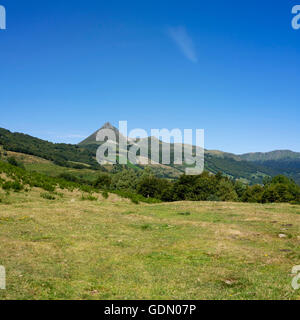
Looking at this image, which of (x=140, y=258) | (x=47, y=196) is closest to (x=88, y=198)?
(x=47, y=196)

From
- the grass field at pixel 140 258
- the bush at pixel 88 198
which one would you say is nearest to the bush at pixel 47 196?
the bush at pixel 88 198

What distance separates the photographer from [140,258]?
1345cm

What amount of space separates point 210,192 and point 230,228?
83.4 m

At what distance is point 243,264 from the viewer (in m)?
12.8

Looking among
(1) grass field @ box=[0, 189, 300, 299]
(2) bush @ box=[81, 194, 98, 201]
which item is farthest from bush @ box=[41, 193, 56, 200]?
(1) grass field @ box=[0, 189, 300, 299]

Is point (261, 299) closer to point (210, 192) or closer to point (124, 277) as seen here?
point (124, 277)

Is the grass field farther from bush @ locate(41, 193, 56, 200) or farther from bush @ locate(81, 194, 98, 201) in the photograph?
bush @ locate(81, 194, 98, 201)

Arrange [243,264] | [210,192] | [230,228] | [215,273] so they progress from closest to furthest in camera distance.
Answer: [215,273] → [243,264] → [230,228] → [210,192]

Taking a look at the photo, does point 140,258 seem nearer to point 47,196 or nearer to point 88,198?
point 47,196

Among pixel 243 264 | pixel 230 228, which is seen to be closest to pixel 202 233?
pixel 230 228

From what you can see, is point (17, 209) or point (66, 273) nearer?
point (66, 273)

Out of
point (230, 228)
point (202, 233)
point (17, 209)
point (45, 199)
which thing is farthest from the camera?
point (45, 199)

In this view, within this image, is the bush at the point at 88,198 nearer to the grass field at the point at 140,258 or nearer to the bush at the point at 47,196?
the bush at the point at 47,196

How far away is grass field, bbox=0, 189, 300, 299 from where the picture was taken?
9.43 m
